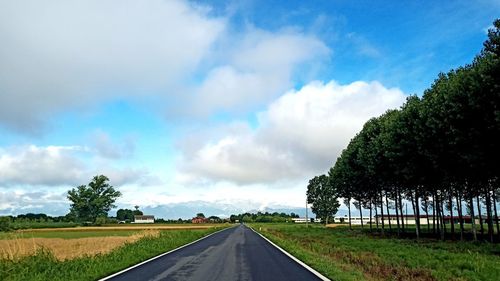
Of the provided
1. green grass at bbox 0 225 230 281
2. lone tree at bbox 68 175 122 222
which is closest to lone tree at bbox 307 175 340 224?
lone tree at bbox 68 175 122 222

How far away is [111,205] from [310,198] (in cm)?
8140

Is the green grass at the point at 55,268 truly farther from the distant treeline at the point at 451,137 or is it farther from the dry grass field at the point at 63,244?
the distant treeline at the point at 451,137

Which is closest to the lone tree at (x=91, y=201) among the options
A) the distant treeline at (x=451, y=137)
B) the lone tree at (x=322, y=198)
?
the lone tree at (x=322, y=198)

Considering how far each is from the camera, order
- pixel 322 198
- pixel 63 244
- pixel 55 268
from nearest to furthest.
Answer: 1. pixel 55 268
2. pixel 63 244
3. pixel 322 198

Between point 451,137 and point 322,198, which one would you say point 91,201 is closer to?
point 322,198

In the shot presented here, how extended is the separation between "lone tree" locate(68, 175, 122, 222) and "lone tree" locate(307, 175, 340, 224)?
81.7 m

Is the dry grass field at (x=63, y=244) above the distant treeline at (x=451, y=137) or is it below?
below

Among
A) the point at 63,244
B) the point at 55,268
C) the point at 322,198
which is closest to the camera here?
the point at 55,268

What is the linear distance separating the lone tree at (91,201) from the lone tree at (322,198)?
268 ft

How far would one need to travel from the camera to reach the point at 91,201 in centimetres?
17088

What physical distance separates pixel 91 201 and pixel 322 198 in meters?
90.6

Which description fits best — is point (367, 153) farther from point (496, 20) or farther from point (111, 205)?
point (111, 205)

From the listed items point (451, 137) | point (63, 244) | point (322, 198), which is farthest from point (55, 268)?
point (322, 198)

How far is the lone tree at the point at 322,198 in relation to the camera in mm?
153250
